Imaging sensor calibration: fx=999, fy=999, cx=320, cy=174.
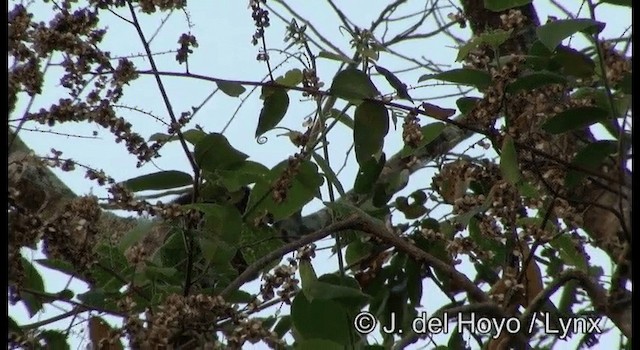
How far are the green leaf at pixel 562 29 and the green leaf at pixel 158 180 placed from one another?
1.17ft

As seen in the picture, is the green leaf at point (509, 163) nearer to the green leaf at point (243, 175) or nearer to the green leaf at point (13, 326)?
the green leaf at point (243, 175)

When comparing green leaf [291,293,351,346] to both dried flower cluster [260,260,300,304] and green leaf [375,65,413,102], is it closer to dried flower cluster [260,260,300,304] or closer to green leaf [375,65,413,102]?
dried flower cluster [260,260,300,304]

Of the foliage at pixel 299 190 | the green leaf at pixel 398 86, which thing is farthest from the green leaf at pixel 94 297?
the green leaf at pixel 398 86

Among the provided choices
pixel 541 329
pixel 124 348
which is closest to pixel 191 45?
pixel 124 348

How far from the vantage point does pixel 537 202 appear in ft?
3.19

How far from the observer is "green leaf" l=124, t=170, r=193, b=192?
94 cm

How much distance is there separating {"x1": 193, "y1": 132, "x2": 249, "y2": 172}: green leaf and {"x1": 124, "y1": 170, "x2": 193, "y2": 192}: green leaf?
0.03 metres

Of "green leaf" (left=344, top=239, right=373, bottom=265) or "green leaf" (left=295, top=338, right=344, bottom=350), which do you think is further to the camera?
"green leaf" (left=344, top=239, right=373, bottom=265)

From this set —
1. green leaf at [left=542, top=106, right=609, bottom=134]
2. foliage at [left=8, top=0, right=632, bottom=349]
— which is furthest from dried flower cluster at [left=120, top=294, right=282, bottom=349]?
green leaf at [left=542, top=106, right=609, bottom=134]

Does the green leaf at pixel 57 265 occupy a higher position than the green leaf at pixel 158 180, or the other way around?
the green leaf at pixel 158 180

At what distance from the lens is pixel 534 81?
2.84 feet

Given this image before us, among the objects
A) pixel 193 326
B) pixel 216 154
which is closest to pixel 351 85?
pixel 216 154

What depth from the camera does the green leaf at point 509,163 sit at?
33.8 inches

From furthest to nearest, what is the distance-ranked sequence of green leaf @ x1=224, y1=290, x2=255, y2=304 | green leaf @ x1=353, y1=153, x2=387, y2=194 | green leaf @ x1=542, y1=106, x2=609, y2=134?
green leaf @ x1=353, y1=153, x2=387, y2=194
green leaf @ x1=224, y1=290, x2=255, y2=304
green leaf @ x1=542, y1=106, x2=609, y2=134
